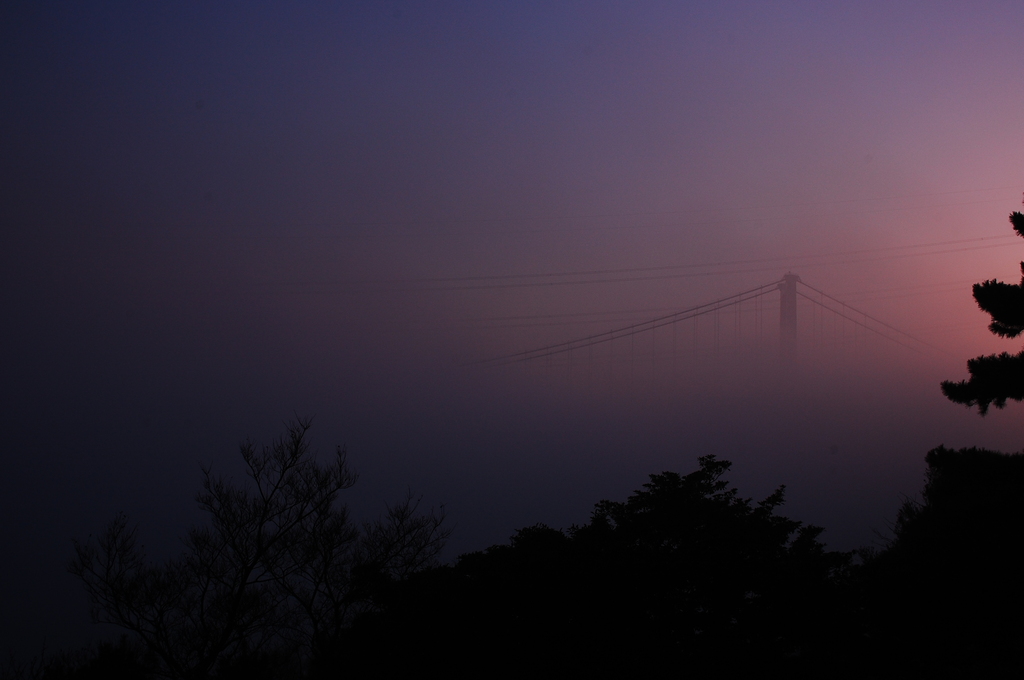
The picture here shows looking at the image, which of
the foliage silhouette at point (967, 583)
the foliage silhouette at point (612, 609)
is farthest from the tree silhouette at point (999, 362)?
the foliage silhouette at point (612, 609)

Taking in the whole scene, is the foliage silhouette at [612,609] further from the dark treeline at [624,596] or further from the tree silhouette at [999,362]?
the tree silhouette at [999,362]

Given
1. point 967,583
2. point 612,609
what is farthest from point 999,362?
point 612,609

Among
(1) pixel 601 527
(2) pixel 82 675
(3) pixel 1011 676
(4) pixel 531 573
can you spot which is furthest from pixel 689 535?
(2) pixel 82 675

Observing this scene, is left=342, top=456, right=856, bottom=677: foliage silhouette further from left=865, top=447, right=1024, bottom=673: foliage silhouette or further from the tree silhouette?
the tree silhouette

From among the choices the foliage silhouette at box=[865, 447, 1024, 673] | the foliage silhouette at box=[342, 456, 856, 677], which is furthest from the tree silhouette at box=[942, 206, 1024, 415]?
the foliage silhouette at box=[342, 456, 856, 677]

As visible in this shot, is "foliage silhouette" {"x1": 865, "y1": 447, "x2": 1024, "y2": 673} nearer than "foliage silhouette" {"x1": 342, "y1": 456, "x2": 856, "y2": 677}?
Yes

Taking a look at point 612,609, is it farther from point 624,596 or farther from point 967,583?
point 967,583

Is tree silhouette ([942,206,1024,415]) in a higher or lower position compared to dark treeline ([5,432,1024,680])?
higher
